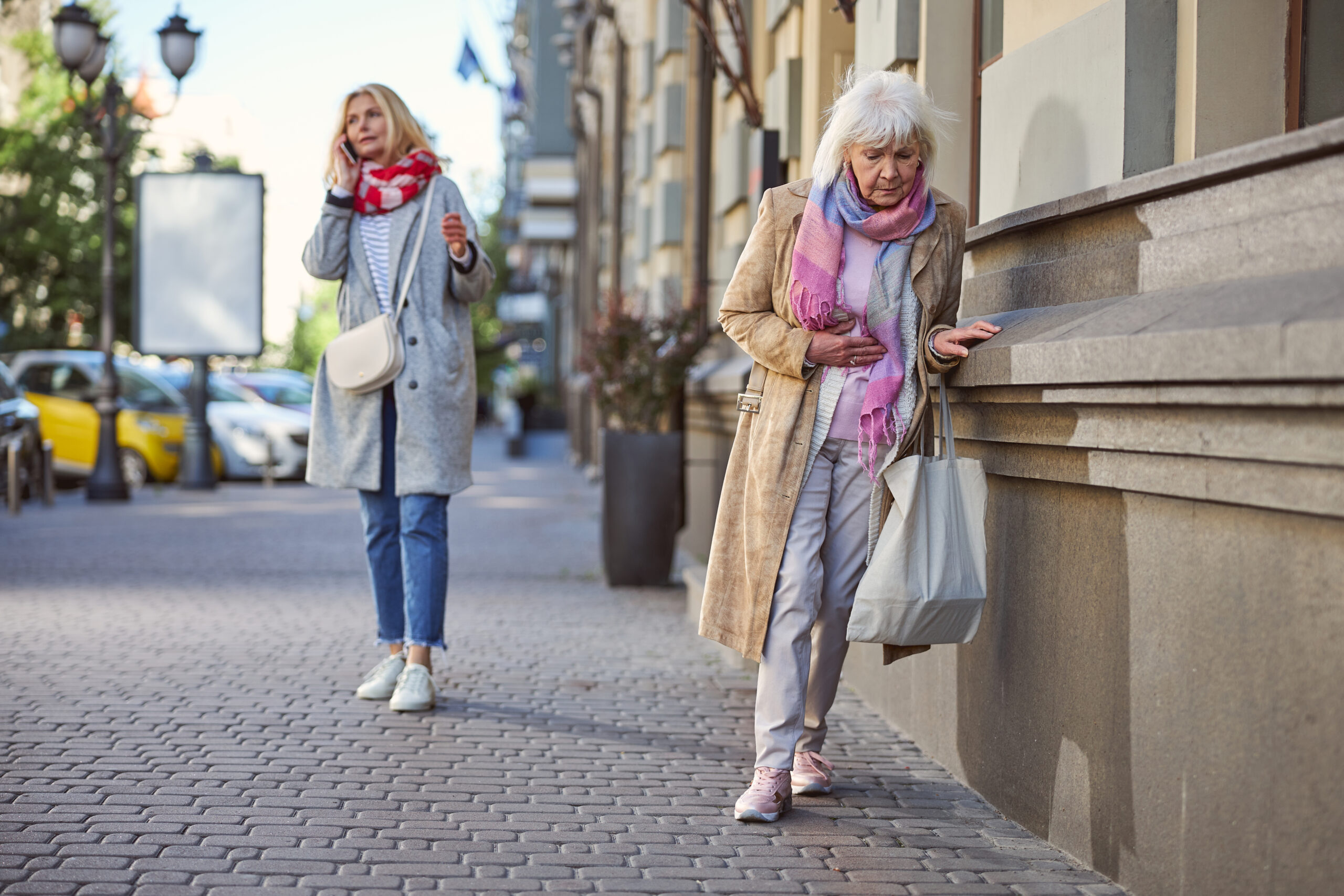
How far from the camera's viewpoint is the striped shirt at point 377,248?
557cm

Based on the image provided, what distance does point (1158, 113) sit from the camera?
4043 millimetres

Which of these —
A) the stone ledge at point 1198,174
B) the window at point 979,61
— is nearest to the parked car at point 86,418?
the window at point 979,61

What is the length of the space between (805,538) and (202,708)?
249 centimetres

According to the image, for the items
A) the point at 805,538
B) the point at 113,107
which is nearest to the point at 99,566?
the point at 805,538

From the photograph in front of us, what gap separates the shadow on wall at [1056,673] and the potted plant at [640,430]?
4.41m

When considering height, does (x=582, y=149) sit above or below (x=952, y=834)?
above

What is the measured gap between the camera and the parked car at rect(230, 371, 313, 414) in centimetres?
2248

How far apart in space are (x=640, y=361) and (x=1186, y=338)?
6.15 m

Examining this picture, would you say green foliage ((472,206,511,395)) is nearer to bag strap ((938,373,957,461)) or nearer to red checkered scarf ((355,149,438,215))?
red checkered scarf ((355,149,438,215))

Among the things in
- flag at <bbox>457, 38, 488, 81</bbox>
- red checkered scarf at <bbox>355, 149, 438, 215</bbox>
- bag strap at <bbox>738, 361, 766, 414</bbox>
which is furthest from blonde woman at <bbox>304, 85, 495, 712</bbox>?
flag at <bbox>457, 38, 488, 81</bbox>

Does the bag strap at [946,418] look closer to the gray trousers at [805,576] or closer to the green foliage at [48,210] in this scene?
the gray trousers at [805,576]

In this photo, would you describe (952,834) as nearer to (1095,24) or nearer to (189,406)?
(1095,24)

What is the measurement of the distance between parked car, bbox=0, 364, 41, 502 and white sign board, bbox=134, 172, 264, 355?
2748 mm

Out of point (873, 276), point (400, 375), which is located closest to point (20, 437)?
point (400, 375)
